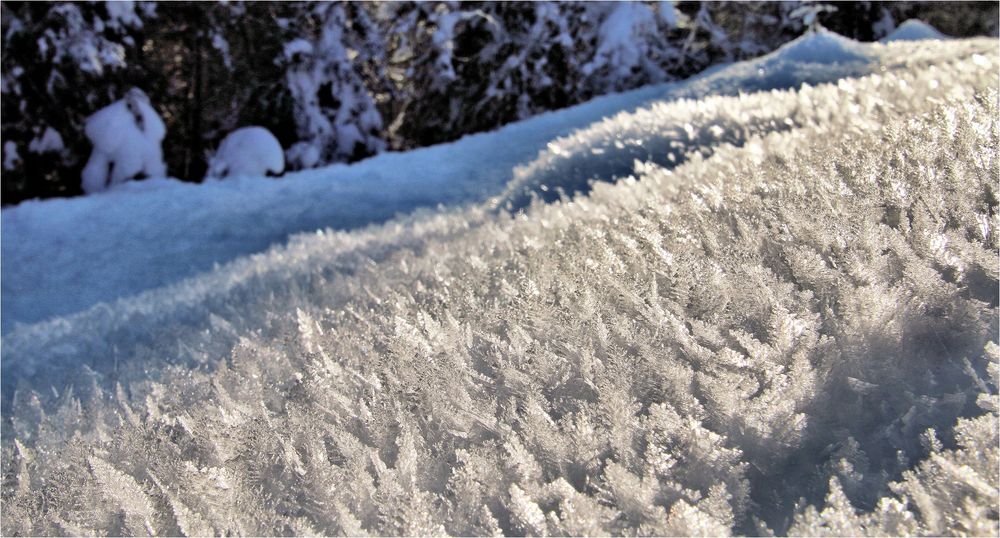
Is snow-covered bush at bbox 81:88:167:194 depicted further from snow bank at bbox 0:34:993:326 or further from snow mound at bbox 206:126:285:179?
snow mound at bbox 206:126:285:179

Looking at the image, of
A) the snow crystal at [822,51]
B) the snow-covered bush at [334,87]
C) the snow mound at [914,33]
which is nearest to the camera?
the snow-covered bush at [334,87]

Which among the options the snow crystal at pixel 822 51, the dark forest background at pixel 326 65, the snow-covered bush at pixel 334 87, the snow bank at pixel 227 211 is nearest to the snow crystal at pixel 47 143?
the dark forest background at pixel 326 65

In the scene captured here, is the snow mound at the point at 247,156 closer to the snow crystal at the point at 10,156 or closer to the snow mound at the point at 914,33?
the snow crystal at the point at 10,156

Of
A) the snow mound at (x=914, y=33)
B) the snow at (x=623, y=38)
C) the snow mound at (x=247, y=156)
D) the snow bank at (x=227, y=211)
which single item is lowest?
the snow bank at (x=227, y=211)

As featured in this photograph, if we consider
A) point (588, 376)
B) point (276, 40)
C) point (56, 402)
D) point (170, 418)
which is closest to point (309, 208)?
point (276, 40)

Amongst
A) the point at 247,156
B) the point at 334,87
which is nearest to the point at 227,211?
the point at 247,156

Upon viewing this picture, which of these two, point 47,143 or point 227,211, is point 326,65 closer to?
point 227,211

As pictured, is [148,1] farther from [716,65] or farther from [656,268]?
[716,65]
